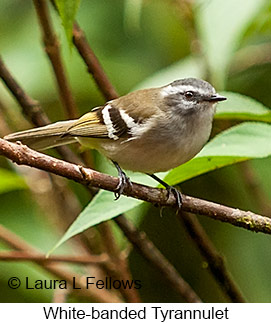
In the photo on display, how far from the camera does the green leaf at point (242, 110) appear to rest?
6.36ft

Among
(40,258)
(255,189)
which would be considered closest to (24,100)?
(40,258)

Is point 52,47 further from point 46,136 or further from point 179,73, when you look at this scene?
point 179,73

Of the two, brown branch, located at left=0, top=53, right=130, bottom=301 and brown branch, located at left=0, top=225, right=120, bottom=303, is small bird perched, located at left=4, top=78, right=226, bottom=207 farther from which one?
brown branch, located at left=0, top=225, right=120, bottom=303

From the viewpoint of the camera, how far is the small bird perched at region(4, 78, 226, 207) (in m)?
2.28

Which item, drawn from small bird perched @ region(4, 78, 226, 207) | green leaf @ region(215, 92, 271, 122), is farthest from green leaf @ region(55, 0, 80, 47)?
small bird perched @ region(4, 78, 226, 207)

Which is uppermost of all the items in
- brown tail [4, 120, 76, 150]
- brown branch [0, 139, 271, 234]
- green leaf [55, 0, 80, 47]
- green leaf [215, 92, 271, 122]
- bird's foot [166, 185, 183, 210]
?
brown tail [4, 120, 76, 150]

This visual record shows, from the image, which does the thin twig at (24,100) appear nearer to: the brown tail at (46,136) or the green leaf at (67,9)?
the brown tail at (46,136)

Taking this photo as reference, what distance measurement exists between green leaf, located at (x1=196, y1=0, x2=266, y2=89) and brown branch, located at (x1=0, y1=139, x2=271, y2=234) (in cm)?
53

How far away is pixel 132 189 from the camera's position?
5.82 ft

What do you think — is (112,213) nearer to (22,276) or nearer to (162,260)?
(162,260)

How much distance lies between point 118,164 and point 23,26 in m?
1.77

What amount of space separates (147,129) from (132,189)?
2.02 ft

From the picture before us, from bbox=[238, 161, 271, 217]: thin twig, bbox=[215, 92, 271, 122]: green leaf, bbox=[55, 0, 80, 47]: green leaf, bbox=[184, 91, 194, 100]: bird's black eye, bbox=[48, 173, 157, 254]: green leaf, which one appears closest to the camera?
bbox=[55, 0, 80, 47]: green leaf
